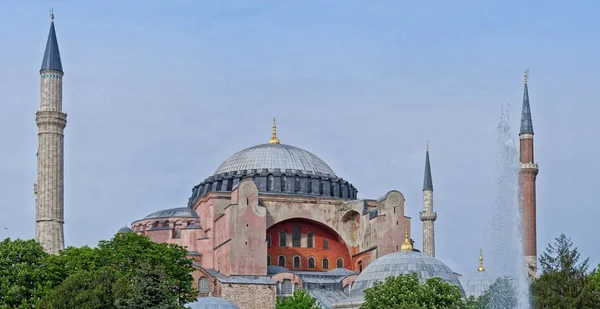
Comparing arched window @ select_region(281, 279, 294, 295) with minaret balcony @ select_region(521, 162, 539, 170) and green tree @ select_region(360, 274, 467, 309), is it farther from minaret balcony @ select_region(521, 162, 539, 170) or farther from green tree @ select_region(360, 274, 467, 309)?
green tree @ select_region(360, 274, 467, 309)

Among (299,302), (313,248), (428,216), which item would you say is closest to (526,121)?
(428,216)

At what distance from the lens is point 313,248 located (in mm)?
54469

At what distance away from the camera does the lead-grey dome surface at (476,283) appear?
151 feet

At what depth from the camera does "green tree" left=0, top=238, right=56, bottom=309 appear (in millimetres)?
36469

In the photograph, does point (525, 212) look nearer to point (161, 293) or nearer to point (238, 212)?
point (238, 212)

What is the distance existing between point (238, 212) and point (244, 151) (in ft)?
27.2

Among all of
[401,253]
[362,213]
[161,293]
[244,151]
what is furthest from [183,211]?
[161,293]

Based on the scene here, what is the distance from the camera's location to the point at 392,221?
5172cm

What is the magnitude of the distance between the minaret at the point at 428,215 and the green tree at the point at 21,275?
90.0 feet

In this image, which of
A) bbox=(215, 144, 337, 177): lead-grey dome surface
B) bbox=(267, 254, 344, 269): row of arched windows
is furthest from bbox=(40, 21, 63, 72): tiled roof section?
bbox=(267, 254, 344, 269): row of arched windows

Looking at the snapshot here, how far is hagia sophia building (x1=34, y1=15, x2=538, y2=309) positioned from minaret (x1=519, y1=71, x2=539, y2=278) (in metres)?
0.06

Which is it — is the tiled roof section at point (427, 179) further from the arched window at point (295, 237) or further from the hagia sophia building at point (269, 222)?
the arched window at point (295, 237)

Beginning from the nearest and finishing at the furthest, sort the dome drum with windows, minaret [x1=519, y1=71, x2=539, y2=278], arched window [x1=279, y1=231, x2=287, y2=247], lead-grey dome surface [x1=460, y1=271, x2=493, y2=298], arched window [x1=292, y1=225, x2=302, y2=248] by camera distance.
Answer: lead-grey dome surface [x1=460, y1=271, x2=493, y2=298], arched window [x1=279, y1=231, x2=287, y2=247], arched window [x1=292, y1=225, x2=302, y2=248], the dome drum with windows, minaret [x1=519, y1=71, x2=539, y2=278]

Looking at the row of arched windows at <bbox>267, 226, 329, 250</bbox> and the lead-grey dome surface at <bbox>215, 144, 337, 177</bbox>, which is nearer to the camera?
the row of arched windows at <bbox>267, 226, 329, 250</bbox>
